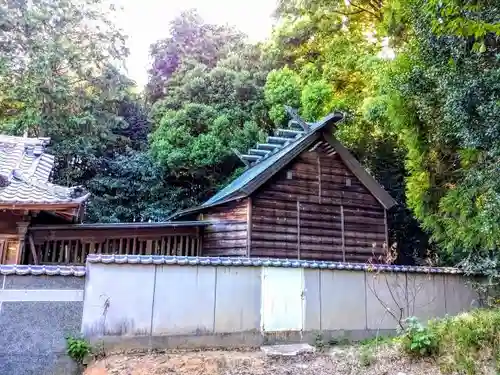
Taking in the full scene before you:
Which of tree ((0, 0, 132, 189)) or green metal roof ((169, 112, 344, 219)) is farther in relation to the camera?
tree ((0, 0, 132, 189))

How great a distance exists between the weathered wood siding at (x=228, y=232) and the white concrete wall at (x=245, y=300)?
12.7 ft

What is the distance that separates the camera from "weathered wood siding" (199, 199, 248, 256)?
40.0ft

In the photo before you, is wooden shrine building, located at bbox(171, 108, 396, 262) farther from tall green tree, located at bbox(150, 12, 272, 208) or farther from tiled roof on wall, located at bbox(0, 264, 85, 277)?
tall green tree, located at bbox(150, 12, 272, 208)

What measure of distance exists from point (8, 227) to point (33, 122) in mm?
9805

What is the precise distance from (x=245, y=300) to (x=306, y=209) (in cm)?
543

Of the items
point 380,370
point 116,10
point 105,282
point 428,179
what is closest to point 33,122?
point 116,10

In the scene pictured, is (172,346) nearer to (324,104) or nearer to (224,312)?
(224,312)

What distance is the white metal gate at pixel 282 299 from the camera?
25.9 ft

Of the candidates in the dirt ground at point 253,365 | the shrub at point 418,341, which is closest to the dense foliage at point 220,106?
the shrub at point 418,341

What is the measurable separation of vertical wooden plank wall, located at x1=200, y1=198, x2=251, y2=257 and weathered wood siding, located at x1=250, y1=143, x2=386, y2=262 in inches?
11.9

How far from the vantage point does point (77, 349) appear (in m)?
6.53

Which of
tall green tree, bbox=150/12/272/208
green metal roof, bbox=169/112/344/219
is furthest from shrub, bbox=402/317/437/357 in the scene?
tall green tree, bbox=150/12/272/208

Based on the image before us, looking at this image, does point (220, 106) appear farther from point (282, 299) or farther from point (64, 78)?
point (282, 299)

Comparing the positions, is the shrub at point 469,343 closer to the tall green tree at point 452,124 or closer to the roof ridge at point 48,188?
the tall green tree at point 452,124
